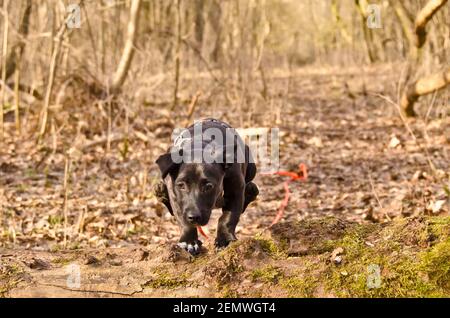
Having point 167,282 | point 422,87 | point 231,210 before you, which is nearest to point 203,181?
point 231,210

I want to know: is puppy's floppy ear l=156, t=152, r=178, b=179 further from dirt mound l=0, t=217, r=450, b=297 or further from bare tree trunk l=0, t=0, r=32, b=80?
bare tree trunk l=0, t=0, r=32, b=80

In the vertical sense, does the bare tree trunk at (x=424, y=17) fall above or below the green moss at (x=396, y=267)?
above

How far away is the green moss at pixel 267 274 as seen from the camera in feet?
11.2

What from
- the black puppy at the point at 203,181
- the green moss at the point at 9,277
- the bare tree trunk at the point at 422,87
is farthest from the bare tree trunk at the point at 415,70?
the green moss at the point at 9,277

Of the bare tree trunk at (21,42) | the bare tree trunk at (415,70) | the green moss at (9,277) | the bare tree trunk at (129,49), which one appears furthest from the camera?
the bare tree trunk at (129,49)

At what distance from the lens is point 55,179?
9.48 meters

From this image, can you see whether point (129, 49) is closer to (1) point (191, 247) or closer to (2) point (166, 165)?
(2) point (166, 165)

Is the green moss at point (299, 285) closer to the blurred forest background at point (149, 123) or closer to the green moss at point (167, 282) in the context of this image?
the green moss at point (167, 282)

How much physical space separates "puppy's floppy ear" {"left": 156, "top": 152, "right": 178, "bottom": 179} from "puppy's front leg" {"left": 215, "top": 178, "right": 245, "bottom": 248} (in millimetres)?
401

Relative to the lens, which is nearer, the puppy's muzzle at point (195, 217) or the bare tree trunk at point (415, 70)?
the puppy's muzzle at point (195, 217)

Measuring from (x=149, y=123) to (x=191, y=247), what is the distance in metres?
9.31

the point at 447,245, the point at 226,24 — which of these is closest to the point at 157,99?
the point at 226,24
